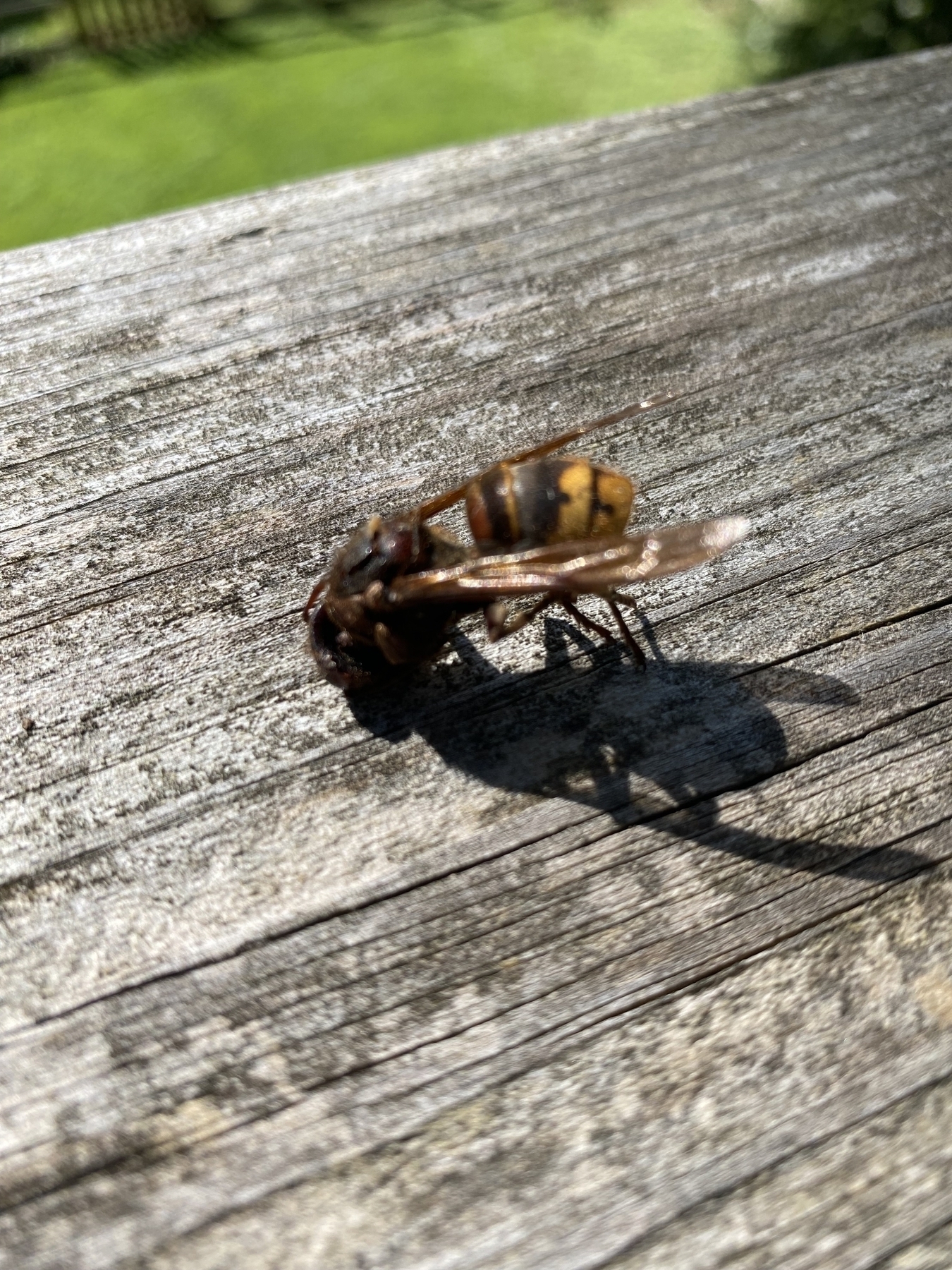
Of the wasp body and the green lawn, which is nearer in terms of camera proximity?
the wasp body

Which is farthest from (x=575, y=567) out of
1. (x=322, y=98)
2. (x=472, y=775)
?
(x=322, y=98)

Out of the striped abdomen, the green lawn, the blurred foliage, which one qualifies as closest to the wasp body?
the striped abdomen

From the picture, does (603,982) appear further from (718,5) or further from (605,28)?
(718,5)

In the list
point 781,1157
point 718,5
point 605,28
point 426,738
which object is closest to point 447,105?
point 605,28

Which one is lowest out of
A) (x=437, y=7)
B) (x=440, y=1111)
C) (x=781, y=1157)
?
(x=781, y=1157)

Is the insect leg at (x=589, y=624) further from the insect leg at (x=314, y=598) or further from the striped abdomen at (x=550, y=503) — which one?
the insect leg at (x=314, y=598)

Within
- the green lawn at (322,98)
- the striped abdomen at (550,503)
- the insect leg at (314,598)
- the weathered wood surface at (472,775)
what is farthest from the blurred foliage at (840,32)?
the insect leg at (314,598)

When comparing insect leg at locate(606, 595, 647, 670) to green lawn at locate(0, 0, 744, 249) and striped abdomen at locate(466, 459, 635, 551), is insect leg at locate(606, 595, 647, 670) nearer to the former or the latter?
striped abdomen at locate(466, 459, 635, 551)
